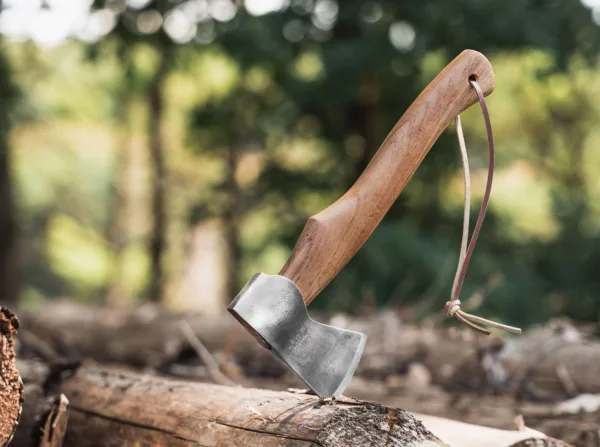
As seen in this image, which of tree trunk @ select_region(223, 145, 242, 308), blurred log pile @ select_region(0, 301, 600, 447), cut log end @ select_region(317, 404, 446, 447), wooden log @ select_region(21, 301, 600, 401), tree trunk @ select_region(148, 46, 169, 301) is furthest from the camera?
tree trunk @ select_region(148, 46, 169, 301)

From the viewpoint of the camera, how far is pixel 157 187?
39.0ft

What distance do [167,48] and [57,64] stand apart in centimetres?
969

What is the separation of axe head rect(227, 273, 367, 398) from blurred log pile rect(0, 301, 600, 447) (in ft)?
0.32

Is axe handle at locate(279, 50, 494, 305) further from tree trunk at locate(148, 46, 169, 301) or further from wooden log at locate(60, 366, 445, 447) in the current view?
tree trunk at locate(148, 46, 169, 301)

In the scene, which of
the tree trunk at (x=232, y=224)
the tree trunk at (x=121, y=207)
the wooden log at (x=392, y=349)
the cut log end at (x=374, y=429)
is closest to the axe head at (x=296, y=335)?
the cut log end at (x=374, y=429)

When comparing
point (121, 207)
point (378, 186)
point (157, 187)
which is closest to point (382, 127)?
point (378, 186)

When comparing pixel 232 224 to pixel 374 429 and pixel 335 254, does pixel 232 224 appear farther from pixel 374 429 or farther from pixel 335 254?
pixel 374 429

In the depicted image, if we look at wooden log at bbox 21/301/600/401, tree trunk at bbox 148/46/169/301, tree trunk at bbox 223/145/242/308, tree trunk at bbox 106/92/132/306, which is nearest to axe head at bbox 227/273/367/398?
wooden log at bbox 21/301/600/401

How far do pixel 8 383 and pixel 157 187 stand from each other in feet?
35.3

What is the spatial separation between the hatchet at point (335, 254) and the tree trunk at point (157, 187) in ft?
31.3

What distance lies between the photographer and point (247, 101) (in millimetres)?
9320

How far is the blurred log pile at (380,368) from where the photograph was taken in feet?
5.90

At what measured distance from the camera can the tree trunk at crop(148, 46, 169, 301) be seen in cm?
1097

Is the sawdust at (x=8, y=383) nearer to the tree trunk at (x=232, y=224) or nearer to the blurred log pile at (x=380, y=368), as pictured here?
the blurred log pile at (x=380, y=368)
